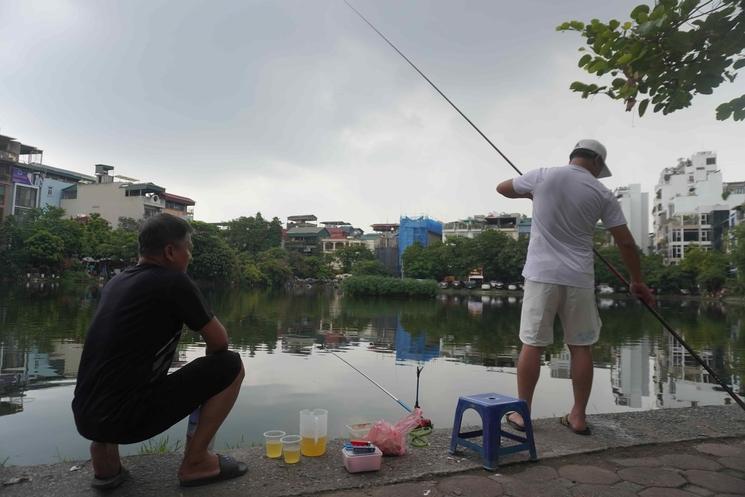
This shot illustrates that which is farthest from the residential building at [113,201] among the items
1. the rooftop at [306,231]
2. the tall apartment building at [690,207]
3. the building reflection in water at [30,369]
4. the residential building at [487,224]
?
the tall apartment building at [690,207]

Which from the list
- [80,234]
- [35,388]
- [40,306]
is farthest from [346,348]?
[80,234]

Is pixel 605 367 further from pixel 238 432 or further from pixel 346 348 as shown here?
pixel 238 432

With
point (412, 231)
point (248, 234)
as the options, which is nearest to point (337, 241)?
point (412, 231)

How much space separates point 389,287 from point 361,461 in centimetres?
3409

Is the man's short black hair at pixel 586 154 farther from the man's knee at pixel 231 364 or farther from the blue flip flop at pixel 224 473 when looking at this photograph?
the blue flip flop at pixel 224 473

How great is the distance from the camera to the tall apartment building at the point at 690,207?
45.6 m

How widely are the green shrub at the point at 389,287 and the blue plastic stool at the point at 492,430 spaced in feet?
110

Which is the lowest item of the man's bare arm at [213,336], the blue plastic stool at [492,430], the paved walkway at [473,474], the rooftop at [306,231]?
the paved walkway at [473,474]

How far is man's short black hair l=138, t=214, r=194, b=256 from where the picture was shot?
72.7 inches

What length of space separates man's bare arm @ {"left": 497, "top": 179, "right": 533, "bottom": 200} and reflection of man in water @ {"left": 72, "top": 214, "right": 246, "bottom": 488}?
67.0 inches

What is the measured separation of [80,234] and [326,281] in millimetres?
31673

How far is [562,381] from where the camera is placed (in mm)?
7492

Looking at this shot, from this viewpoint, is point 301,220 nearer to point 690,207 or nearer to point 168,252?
point 690,207

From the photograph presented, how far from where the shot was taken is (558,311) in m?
2.62
